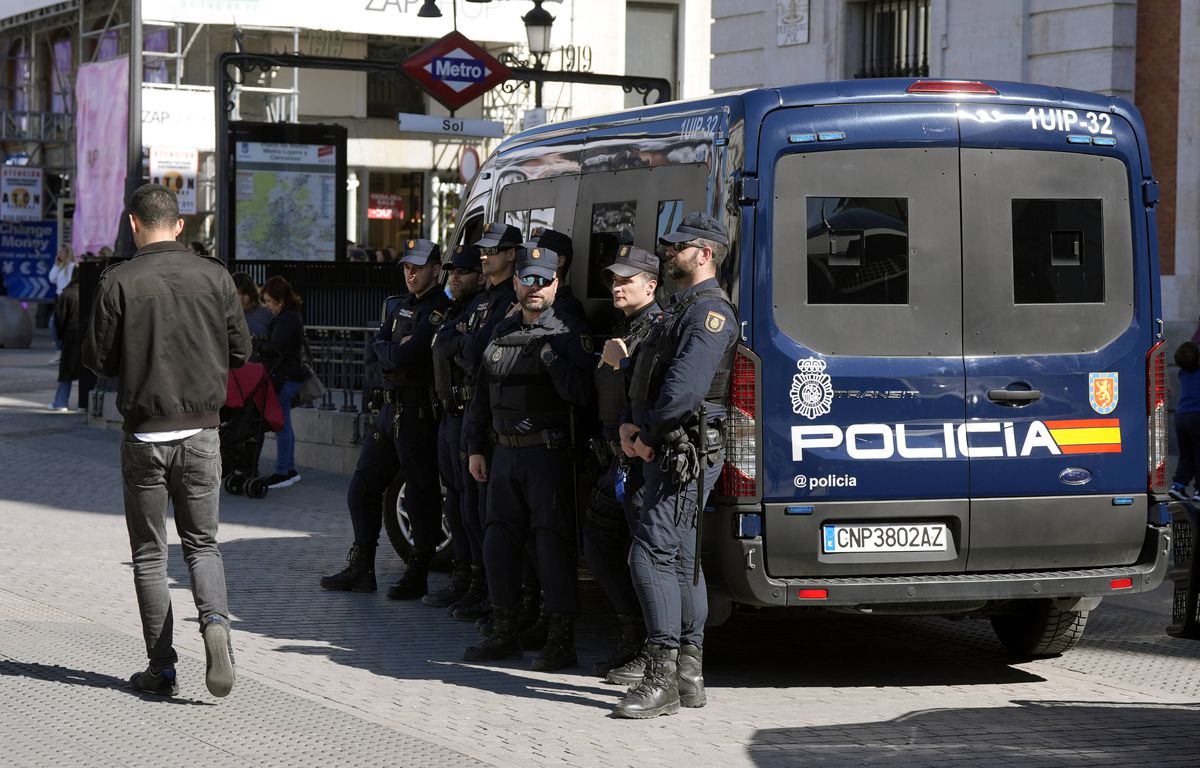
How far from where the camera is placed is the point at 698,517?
22.7 ft

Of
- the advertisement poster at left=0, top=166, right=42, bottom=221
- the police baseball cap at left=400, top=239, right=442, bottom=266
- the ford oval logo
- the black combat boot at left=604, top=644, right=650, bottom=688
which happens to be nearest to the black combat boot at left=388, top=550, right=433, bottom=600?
the police baseball cap at left=400, top=239, right=442, bottom=266

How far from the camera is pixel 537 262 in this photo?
772 cm

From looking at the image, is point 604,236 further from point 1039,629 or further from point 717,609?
point 1039,629

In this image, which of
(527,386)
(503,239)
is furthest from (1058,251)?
(503,239)

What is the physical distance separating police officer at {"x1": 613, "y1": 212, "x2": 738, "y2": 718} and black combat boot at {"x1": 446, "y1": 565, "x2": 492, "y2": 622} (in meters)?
2.06

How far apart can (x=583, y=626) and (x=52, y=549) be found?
12.3 ft

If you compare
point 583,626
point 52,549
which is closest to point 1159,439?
point 583,626

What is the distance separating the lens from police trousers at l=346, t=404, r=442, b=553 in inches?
372

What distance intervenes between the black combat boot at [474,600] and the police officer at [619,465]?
4.17 feet

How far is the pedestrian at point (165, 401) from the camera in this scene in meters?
6.94

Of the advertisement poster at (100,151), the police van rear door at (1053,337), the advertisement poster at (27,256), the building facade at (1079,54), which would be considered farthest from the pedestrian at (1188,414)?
the advertisement poster at (27,256)

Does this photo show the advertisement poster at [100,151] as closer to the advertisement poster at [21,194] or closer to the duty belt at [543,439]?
the advertisement poster at [21,194]

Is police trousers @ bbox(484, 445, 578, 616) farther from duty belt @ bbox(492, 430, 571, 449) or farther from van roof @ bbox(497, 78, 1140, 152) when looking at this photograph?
van roof @ bbox(497, 78, 1140, 152)

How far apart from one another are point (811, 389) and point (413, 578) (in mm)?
3265
